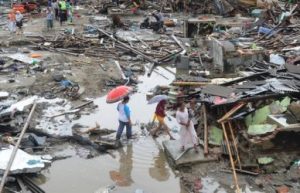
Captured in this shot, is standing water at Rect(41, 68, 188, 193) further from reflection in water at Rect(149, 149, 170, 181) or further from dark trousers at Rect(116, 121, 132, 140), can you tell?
dark trousers at Rect(116, 121, 132, 140)

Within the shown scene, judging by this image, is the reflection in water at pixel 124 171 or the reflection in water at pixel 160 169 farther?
the reflection in water at pixel 160 169

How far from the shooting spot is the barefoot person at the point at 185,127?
38.7 feet

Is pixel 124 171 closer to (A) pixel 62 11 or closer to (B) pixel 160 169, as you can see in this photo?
(B) pixel 160 169

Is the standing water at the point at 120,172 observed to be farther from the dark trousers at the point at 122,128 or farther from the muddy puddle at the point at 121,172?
the dark trousers at the point at 122,128

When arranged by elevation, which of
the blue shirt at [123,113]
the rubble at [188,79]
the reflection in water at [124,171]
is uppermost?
the blue shirt at [123,113]

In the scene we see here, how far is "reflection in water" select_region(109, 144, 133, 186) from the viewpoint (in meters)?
11.3

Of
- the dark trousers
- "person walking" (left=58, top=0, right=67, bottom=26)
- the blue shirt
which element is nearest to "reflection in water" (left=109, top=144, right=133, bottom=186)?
the dark trousers

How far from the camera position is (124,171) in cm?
1182

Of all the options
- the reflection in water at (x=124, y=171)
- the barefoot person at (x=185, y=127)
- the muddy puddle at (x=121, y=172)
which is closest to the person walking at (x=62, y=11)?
the muddy puddle at (x=121, y=172)

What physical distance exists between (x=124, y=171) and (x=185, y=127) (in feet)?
5.87

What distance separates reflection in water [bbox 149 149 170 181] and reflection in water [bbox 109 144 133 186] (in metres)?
0.55

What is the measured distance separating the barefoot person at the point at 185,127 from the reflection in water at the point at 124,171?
1.43 m

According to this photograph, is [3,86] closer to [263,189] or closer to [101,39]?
[101,39]

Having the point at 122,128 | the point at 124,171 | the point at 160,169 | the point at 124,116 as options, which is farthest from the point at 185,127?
the point at 122,128
